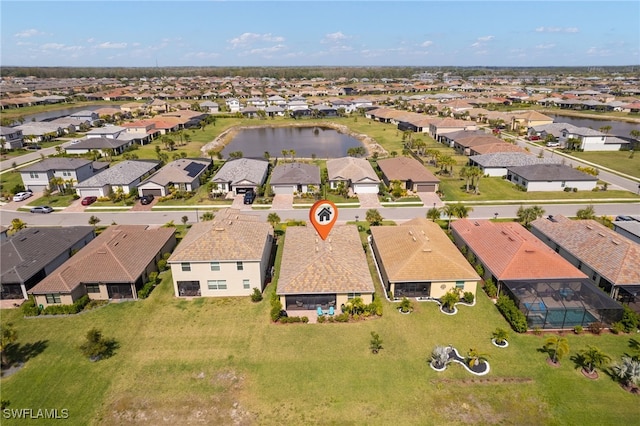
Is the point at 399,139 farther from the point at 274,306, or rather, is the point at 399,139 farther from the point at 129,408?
the point at 129,408

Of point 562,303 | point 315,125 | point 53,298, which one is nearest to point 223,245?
point 53,298

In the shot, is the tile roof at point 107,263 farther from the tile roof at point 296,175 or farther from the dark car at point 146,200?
the tile roof at point 296,175

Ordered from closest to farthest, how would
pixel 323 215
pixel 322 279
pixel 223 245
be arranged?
pixel 322 279
pixel 323 215
pixel 223 245

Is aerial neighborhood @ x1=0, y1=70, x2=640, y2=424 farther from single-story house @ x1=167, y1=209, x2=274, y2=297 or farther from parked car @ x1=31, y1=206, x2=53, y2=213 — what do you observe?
parked car @ x1=31, y1=206, x2=53, y2=213

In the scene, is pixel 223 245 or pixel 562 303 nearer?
pixel 562 303

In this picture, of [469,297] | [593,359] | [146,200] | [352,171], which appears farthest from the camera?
[352,171]

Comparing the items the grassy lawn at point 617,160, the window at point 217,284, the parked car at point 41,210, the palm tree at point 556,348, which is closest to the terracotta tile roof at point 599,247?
the palm tree at point 556,348

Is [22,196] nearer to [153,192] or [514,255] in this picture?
[153,192]

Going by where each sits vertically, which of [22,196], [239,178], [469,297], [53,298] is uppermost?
[239,178]
